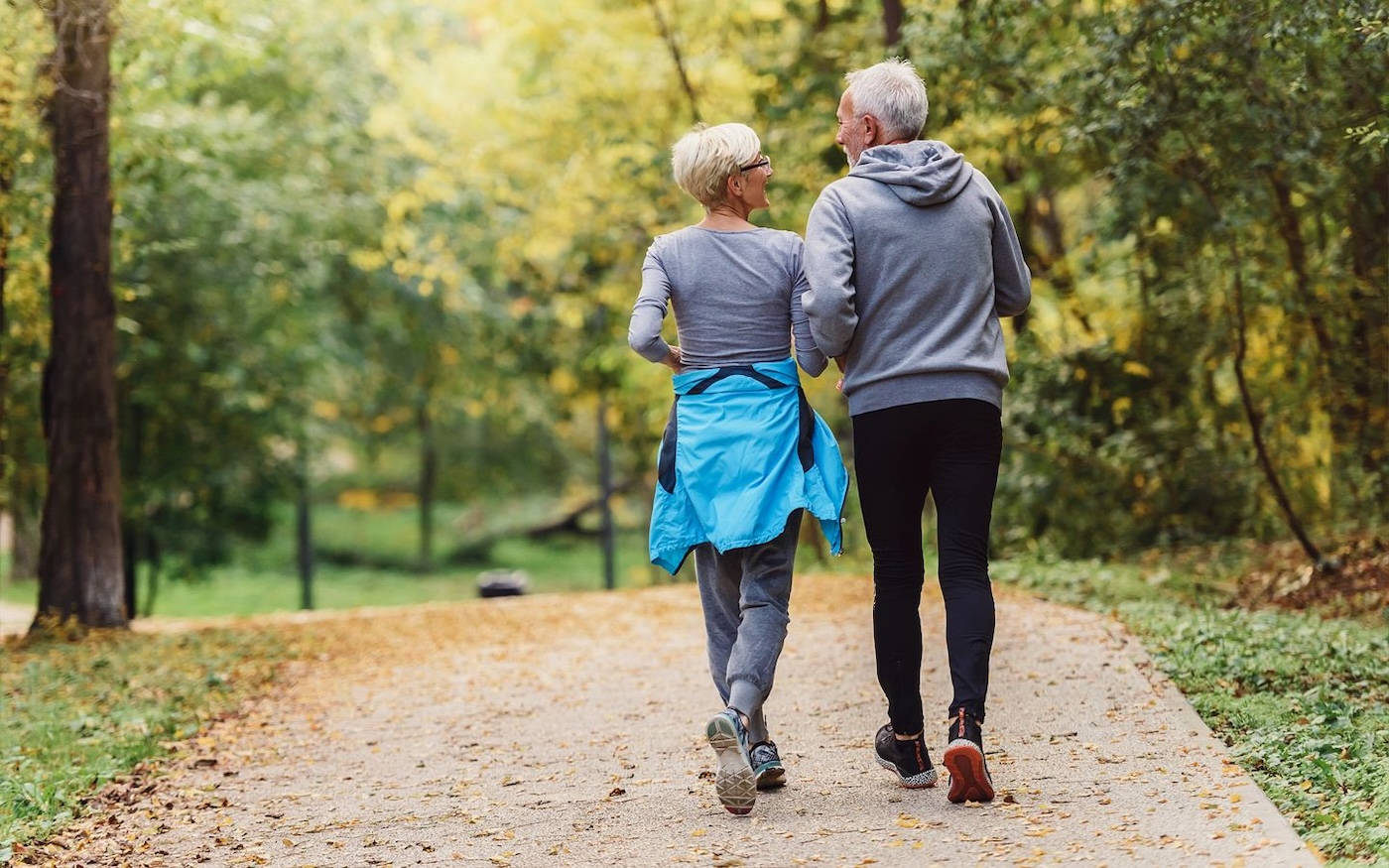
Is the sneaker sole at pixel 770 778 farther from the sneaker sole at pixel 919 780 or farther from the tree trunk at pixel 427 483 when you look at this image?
the tree trunk at pixel 427 483

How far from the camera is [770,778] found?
13.9ft

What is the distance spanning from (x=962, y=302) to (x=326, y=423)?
1888 cm

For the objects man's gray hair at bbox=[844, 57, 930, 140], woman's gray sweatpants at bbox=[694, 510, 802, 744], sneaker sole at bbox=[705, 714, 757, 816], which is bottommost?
sneaker sole at bbox=[705, 714, 757, 816]

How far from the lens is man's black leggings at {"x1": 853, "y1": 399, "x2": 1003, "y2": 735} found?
154 inches

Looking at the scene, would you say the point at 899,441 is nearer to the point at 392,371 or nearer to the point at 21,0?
the point at 21,0

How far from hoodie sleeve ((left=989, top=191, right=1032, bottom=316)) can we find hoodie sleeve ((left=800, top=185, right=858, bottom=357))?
1.35ft

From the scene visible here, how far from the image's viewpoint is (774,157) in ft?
35.6

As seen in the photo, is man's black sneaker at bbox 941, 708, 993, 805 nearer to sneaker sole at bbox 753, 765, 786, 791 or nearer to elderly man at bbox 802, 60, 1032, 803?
elderly man at bbox 802, 60, 1032, 803

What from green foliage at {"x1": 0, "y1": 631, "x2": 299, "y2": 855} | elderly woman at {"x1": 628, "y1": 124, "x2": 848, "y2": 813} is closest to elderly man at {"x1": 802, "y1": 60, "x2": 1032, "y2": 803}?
elderly woman at {"x1": 628, "y1": 124, "x2": 848, "y2": 813}

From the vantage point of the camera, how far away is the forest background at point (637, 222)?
714 centimetres

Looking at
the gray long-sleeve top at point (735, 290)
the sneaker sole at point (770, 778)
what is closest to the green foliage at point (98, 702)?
the sneaker sole at point (770, 778)

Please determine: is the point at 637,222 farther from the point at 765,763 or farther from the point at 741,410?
the point at 765,763

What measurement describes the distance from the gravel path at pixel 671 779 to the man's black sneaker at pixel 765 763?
7 cm

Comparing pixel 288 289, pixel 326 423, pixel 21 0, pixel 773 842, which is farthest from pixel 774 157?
pixel 326 423
